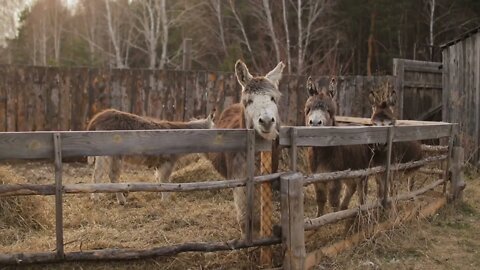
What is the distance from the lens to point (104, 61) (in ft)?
92.4

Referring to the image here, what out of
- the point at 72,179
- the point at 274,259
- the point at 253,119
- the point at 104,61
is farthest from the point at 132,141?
the point at 104,61

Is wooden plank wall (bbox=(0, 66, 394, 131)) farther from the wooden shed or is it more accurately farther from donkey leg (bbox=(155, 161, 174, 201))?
the wooden shed

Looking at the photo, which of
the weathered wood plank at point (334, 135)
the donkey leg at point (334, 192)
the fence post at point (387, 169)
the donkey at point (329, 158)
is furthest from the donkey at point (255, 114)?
the fence post at point (387, 169)

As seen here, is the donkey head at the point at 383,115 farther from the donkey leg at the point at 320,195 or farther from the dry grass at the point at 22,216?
the dry grass at the point at 22,216

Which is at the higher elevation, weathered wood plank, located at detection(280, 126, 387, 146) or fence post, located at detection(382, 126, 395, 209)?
weathered wood plank, located at detection(280, 126, 387, 146)

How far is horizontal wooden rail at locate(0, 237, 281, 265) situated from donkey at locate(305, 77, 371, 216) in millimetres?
A: 1817

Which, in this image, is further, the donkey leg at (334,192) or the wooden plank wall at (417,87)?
the wooden plank wall at (417,87)

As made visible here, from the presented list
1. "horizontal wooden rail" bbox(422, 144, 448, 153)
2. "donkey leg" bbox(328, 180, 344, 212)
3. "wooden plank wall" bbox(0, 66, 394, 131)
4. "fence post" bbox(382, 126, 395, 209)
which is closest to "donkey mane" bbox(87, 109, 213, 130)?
"wooden plank wall" bbox(0, 66, 394, 131)

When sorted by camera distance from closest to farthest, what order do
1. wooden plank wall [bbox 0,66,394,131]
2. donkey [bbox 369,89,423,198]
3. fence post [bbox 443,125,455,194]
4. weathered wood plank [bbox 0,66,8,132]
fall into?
donkey [bbox 369,89,423,198] < fence post [bbox 443,125,455,194] < weathered wood plank [bbox 0,66,8,132] < wooden plank wall [bbox 0,66,394,131]

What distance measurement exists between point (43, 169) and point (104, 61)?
19.3 metres

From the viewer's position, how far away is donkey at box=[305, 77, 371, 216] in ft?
19.9

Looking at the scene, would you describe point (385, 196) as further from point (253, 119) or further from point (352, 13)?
point (352, 13)

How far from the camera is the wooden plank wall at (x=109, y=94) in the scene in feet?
32.2

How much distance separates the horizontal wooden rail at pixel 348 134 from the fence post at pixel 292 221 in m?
0.40
